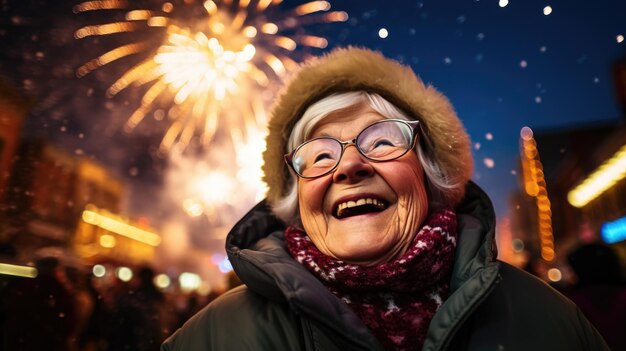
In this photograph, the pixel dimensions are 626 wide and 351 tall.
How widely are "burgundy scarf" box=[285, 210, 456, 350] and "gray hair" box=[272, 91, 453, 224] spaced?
1.09 feet

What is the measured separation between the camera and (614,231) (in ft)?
75.3

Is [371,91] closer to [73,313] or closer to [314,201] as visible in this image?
[314,201]

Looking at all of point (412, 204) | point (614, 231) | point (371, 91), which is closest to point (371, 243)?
point (412, 204)

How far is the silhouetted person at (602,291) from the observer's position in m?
2.74

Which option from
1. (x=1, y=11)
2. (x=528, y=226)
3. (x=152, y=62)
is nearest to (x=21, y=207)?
(x=152, y=62)

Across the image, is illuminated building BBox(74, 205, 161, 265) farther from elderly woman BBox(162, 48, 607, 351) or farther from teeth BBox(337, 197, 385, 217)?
teeth BBox(337, 197, 385, 217)

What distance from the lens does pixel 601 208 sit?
2742 cm

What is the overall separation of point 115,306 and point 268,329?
4967mm

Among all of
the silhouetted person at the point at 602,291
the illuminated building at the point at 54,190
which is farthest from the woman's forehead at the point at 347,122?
the illuminated building at the point at 54,190

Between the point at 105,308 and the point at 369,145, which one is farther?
the point at 105,308

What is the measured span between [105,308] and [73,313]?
1.37m

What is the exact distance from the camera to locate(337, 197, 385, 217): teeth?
1735 mm

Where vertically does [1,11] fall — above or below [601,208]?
above

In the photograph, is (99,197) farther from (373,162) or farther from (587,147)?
(587,147)
